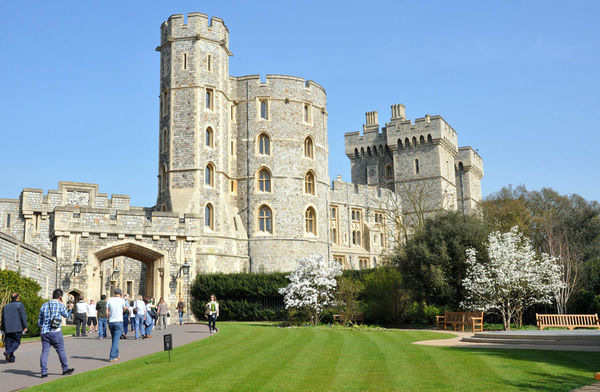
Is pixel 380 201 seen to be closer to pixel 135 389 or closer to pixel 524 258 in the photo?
pixel 524 258

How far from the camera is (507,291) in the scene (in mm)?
22250

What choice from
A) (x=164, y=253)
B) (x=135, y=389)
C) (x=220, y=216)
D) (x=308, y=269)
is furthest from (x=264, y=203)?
(x=135, y=389)

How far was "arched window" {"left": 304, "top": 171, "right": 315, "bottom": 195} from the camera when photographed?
128ft

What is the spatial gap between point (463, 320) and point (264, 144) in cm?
1976

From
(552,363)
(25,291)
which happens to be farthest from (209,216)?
(552,363)

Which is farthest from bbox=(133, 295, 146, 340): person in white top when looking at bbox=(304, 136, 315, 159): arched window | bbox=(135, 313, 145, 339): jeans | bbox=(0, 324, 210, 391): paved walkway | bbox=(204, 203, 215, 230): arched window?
bbox=(304, 136, 315, 159): arched window

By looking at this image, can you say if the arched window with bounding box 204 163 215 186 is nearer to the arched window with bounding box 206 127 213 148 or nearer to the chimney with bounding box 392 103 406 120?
the arched window with bounding box 206 127 213 148

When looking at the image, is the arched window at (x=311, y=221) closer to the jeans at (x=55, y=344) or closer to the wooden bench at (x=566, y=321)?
the wooden bench at (x=566, y=321)

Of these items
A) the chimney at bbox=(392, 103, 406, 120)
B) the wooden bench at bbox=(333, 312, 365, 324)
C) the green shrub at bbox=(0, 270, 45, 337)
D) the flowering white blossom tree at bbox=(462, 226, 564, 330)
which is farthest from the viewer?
the chimney at bbox=(392, 103, 406, 120)

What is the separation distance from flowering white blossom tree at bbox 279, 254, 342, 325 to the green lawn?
10.1m

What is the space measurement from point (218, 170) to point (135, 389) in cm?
2712

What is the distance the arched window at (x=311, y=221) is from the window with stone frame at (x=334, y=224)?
22.9ft

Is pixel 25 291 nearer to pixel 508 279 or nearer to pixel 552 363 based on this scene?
pixel 552 363

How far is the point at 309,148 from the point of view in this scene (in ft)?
130
